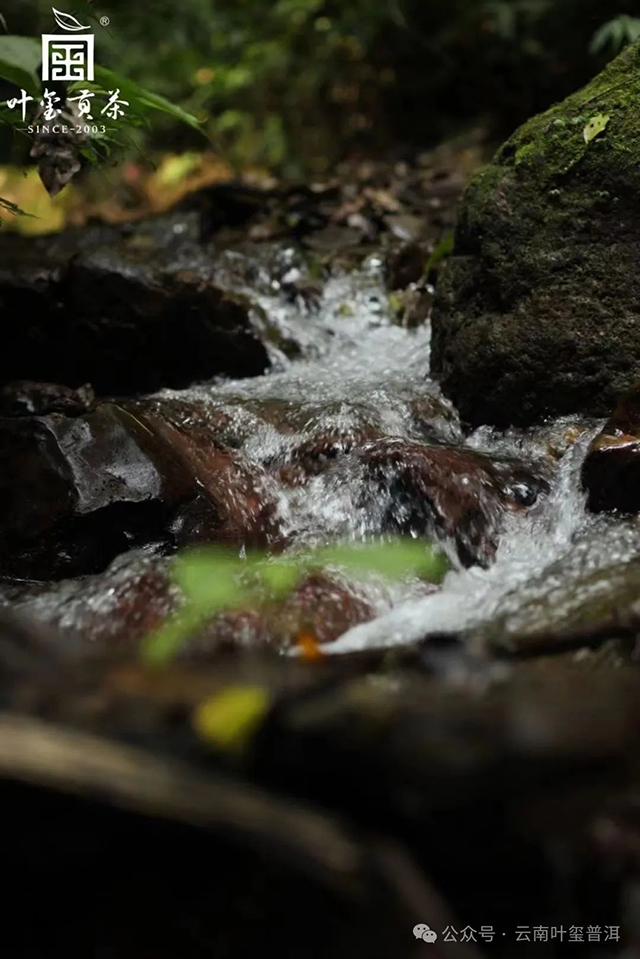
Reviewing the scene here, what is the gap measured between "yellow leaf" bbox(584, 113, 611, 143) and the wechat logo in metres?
3.00

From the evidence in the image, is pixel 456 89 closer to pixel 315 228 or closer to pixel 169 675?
pixel 315 228

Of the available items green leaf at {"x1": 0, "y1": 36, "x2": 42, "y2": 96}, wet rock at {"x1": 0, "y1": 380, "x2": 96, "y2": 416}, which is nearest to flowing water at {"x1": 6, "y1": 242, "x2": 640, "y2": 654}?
wet rock at {"x1": 0, "y1": 380, "x2": 96, "y2": 416}

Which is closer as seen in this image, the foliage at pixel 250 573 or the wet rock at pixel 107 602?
the foliage at pixel 250 573

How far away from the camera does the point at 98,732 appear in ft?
3.24

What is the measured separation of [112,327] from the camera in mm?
4012

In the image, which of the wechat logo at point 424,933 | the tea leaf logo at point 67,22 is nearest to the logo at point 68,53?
the tea leaf logo at point 67,22

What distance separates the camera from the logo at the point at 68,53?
2514 millimetres

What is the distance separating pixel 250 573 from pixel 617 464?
1.34 metres

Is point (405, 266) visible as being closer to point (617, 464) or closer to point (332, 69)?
point (617, 464)

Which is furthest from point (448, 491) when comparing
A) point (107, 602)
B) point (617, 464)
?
point (107, 602)

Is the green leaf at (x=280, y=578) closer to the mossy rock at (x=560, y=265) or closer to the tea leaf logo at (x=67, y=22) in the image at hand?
the mossy rock at (x=560, y=265)

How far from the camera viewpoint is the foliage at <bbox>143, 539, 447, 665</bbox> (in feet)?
4.28

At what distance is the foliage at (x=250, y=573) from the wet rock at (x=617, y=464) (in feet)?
2.02

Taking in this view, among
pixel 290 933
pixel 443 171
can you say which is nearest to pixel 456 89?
pixel 443 171
